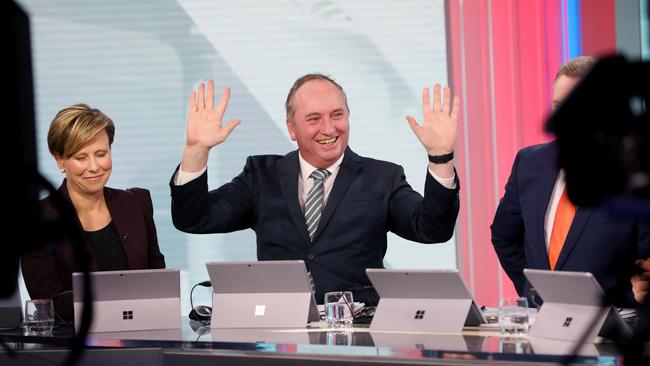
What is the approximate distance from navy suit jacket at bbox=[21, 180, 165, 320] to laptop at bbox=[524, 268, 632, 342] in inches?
61.0

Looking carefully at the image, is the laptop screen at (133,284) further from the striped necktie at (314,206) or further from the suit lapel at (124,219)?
the striped necktie at (314,206)

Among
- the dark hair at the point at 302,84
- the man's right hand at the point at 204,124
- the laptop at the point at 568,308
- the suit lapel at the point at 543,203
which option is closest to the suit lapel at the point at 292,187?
the dark hair at the point at 302,84

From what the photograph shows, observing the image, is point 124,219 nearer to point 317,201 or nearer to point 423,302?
point 317,201

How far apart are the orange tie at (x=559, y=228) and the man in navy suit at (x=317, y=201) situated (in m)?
0.38

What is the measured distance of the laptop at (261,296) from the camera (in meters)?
2.81

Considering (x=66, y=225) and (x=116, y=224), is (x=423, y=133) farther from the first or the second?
(x=66, y=225)

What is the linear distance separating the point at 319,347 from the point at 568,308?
65 centimetres

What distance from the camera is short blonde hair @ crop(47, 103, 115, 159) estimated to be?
3.36 metres

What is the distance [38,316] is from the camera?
119 inches

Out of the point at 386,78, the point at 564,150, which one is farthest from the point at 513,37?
the point at 564,150

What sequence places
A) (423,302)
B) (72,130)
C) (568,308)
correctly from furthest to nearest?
(72,130) → (423,302) → (568,308)

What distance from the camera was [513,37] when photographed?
16.4 ft

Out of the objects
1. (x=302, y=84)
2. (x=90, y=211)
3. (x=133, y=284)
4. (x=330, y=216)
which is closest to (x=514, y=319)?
(x=330, y=216)

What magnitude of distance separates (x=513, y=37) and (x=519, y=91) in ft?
0.96
